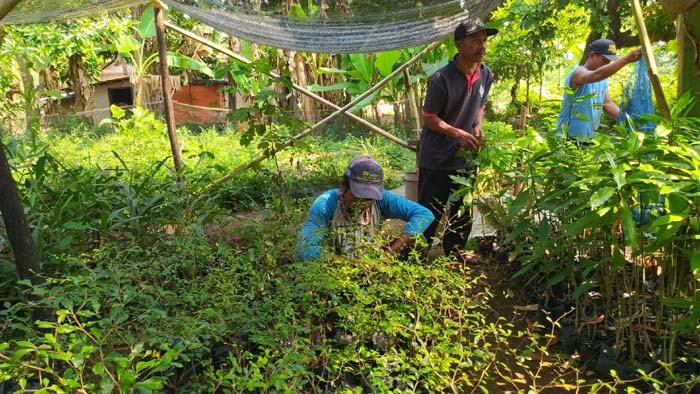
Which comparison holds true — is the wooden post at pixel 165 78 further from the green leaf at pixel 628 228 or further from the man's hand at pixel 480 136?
the green leaf at pixel 628 228

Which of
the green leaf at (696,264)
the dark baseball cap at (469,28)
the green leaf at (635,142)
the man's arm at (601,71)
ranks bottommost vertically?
the green leaf at (696,264)

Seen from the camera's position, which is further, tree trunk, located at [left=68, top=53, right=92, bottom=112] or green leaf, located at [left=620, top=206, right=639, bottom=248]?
tree trunk, located at [left=68, top=53, right=92, bottom=112]

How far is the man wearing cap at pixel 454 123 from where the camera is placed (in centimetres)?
303

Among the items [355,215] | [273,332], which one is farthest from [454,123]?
[273,332]

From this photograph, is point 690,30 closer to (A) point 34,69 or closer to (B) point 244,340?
(B) point 244,340

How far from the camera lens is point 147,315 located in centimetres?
167

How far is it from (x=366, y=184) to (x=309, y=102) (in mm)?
8904

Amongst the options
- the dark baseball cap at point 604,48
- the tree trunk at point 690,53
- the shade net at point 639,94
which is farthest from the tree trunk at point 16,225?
the dark baseball cap at point 604,48

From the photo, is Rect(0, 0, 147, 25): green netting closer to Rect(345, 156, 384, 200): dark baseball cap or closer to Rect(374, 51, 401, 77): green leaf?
Rect(345, 156, 384, 200): dark baseball cap

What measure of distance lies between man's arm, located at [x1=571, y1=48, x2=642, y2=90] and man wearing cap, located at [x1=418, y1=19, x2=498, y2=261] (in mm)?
658

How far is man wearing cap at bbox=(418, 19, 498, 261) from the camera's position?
9.94 feet

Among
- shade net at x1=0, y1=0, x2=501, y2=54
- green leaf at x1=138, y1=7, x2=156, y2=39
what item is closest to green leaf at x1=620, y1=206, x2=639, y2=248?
shade net at x1=0, y1=0, x2=501, y2=54

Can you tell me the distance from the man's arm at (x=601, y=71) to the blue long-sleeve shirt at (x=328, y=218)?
1.56 m

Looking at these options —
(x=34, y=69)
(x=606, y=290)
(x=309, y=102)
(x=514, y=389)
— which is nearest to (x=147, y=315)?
(x=514, y=389)
